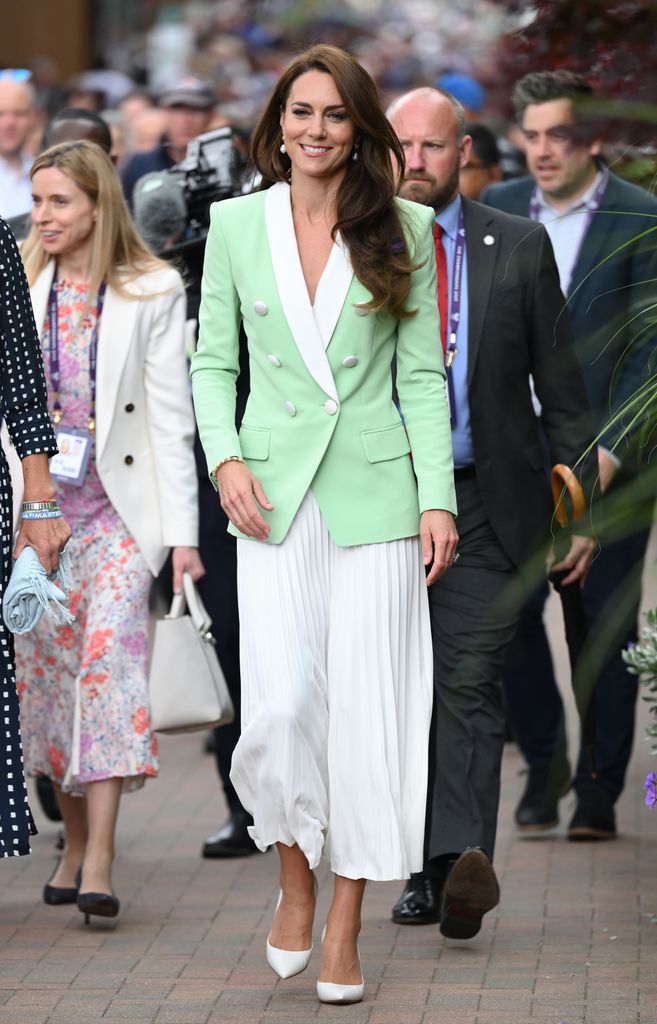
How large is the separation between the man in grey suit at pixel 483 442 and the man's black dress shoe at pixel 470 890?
0.15 metres

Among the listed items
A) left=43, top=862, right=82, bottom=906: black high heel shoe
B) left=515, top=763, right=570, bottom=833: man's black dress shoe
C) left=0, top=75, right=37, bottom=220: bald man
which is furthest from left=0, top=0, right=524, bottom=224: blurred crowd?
left=43, top=862, right=82, bottom=906: black high heel shoe

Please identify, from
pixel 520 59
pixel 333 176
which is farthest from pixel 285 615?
pixel 520 59

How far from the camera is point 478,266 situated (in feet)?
18.5

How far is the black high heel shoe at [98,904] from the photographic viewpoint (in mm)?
5602

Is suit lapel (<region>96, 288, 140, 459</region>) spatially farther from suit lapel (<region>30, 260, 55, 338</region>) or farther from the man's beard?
the man's beard

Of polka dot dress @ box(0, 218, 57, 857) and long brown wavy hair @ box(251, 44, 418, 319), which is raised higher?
long brown wavy hair @ box(251, 44, 418, 319)

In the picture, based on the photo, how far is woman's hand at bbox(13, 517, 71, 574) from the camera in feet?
16.5

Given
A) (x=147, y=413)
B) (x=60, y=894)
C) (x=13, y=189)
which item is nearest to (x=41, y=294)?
(x=147, y=413)

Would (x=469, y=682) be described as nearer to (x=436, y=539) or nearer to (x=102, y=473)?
(x=436, y=539)

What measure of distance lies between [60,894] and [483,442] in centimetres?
181

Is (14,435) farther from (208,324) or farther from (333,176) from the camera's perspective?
(333,176)

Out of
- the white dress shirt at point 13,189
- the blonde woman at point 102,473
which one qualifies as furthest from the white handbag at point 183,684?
the white dress shirt at point 13,189

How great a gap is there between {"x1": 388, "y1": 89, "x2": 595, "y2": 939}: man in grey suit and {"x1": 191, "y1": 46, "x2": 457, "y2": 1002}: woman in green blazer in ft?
1.56

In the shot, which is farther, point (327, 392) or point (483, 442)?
point (483, 442)
